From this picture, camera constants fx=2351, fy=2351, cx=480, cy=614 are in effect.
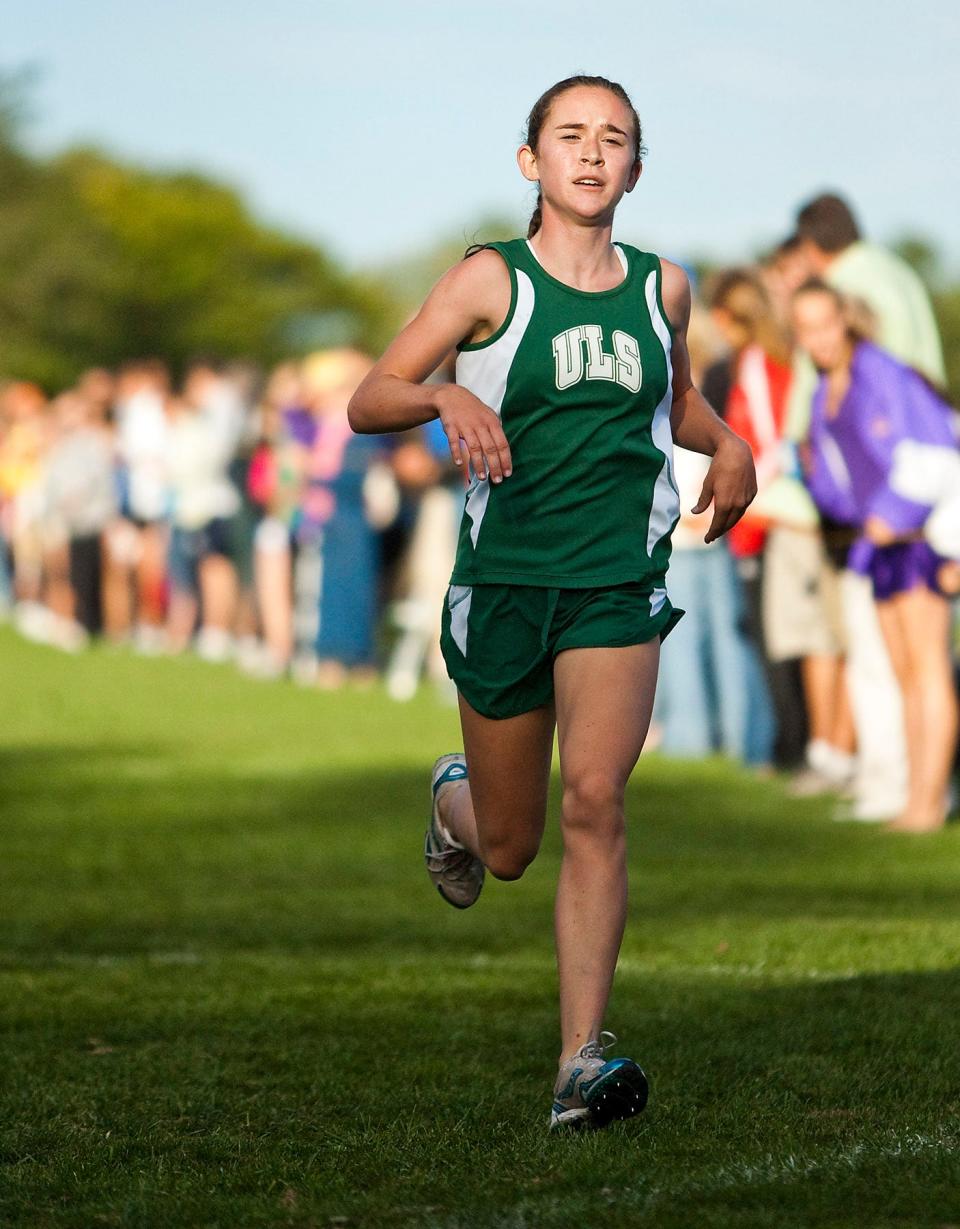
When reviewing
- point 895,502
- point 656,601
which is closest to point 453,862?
point 656,601

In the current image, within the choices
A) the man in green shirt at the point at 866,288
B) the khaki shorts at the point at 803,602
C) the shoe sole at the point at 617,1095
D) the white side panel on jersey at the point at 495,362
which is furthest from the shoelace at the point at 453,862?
the khaki shorts at the point at 803,602

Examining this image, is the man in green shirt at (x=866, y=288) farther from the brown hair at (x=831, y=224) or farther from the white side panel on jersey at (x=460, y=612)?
the white side panel on jersey at (x=460, y=612)

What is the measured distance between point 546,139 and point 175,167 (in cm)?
14112

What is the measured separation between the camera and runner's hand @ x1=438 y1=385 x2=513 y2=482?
4.84 m

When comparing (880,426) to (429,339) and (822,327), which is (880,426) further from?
(429,339)

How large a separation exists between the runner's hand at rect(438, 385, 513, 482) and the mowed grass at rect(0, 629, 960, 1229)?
4.55 feet

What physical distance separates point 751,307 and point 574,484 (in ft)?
26.8

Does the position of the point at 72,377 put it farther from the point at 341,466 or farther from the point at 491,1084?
the point at 491,1084

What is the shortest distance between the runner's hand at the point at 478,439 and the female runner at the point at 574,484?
86mm

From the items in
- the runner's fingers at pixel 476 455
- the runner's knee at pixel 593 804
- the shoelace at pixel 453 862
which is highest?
the runner's fingers at pixel 476 455

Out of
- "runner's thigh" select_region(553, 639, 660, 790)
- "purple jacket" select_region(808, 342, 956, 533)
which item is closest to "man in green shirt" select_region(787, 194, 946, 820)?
"purple jacket" select_region(808, 342, 956, 533)

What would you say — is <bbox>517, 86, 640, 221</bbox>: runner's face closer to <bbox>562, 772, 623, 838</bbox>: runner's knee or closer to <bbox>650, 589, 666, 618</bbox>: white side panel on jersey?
<bbox>650, 589, 666, 618</bbox>: white side panel on jersey

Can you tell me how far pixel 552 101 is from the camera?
536 cm

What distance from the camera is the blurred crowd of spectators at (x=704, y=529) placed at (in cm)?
1057
